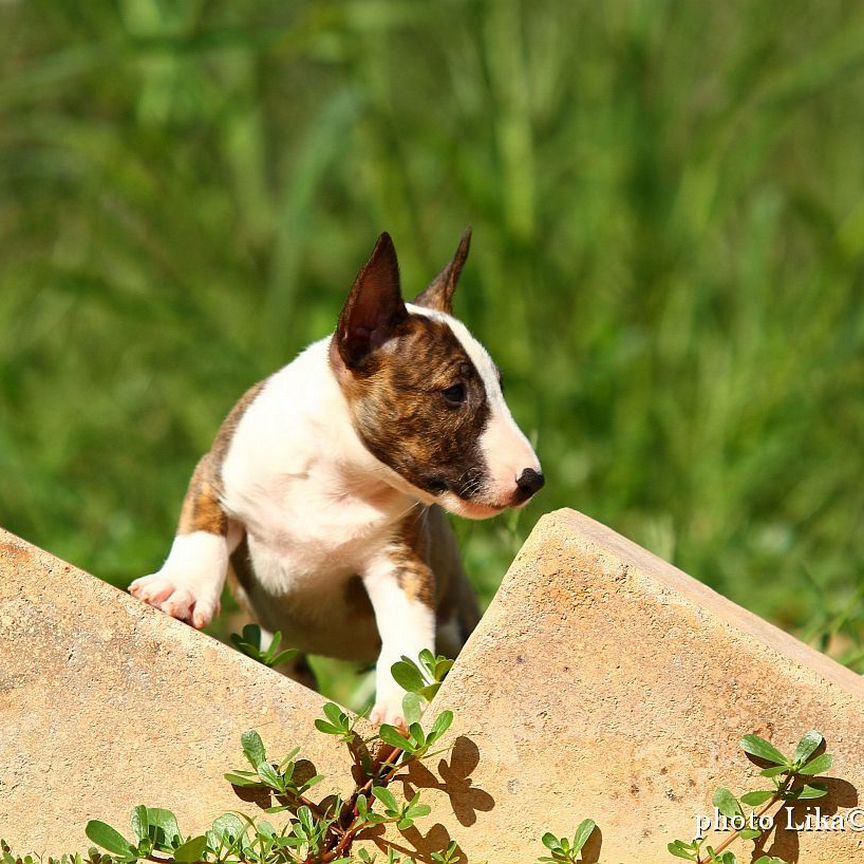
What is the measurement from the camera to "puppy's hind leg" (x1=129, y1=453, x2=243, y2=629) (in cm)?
268

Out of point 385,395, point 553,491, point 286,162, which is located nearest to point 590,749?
point 385,395

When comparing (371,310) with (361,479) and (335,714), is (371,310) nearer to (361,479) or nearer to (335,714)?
(361,479)

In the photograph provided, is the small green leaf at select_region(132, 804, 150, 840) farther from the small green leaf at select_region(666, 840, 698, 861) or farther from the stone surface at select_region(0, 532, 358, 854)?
the small green leaf at select_region(666, 840, 698, 861)

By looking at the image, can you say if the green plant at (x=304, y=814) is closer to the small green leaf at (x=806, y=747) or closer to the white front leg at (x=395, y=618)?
the white front leg at (x=395, y=618)

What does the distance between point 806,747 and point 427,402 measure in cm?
100

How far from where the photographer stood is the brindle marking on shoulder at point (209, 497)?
2.98m

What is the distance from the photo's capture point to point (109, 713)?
2363 mm

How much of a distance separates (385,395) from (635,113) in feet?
10.1

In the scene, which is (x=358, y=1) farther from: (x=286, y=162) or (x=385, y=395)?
(x=385, y=395)

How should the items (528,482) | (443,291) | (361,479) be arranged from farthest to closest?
(443,291), (361,479), (528,482)

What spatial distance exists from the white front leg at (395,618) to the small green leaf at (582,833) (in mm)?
491

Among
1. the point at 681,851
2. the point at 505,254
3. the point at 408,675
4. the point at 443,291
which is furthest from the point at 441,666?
the point at 505,254

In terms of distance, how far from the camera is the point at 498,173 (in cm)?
558

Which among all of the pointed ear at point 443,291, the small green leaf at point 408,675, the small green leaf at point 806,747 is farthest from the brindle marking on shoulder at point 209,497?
the small green leaf at point 806,747
